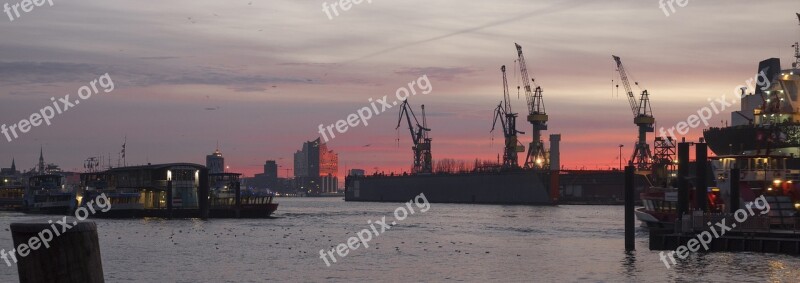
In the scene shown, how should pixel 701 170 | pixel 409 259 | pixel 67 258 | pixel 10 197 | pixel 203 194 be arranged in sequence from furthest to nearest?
pixel 10 197, pixel 203 194, pixel 409 259, pixel 701 170, pixel 67 258

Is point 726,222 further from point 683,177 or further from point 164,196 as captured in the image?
point 164,196

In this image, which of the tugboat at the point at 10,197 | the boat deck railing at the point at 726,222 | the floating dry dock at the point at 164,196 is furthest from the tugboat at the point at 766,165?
the tugboat at the point at 10,197

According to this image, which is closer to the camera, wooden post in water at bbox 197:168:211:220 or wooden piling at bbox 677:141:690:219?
wooden piling at bbox 677:141:690:219

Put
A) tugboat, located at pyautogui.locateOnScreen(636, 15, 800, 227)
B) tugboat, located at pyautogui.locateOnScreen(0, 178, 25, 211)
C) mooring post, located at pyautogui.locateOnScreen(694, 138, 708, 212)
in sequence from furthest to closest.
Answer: tugboat, located at pyautogui.locateOnScreen(0, 178, 25, 211), tugboat, located at pyautogui.locateOnScreen(636, 15, 800, 227), mooring post, located at pyautogui.locateOnScreen(694, 138, 708, 212)

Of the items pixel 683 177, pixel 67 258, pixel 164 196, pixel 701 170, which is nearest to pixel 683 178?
pixel 683 177

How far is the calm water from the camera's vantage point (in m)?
53.1

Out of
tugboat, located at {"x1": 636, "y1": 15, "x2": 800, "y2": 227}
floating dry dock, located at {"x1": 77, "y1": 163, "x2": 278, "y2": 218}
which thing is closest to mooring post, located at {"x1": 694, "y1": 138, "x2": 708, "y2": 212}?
tugboat, located at {"x1": 636, "y1": 15, "x2": 800, "y2": 227}

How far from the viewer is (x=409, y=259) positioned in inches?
2606

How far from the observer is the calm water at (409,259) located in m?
53.1

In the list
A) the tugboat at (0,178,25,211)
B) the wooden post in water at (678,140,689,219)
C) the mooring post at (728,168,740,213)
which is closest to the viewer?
the wooden post in water at (678,140,689,219)

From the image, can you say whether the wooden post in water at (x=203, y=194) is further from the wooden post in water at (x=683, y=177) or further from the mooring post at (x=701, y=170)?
the mooring post at (x=701, y=170)

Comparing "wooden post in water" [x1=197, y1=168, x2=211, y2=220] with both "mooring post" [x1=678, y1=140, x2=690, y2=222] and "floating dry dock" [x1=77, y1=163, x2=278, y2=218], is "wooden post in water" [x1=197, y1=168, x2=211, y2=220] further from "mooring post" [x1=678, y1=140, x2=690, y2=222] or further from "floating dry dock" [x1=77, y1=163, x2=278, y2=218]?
"mooring post" [x1=678, y1=140, x2=690, y2=222]

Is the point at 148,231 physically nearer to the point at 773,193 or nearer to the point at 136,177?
the point at 136,177

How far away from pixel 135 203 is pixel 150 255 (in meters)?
63.1
